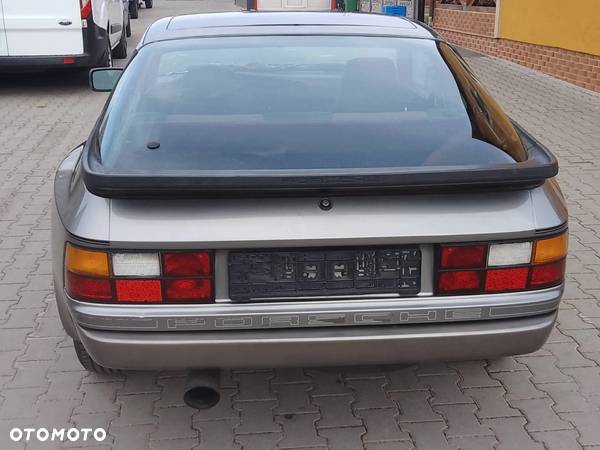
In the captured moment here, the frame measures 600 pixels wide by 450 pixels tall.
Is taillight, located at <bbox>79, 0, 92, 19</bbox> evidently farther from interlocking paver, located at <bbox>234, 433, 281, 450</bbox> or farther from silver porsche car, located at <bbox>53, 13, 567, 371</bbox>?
interlocking paver, located at <bbox>234, 433, 281, 450</bbox>

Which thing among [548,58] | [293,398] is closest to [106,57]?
[548,58]

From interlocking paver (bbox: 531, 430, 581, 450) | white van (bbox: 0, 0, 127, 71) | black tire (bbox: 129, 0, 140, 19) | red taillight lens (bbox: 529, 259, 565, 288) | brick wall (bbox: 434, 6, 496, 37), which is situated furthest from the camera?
black tire (bbox: 129, 0, 140, 19)

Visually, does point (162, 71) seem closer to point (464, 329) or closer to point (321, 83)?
point (321, 83)

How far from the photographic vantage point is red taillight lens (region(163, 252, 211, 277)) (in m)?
2.52

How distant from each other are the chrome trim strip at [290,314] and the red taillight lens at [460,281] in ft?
0.09

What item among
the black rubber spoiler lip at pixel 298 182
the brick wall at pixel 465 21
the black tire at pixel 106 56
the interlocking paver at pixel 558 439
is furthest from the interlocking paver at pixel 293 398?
the brick wall at pixel 465 21

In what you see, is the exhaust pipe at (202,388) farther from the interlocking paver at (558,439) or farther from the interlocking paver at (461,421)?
the interlocking paver at (558,439)

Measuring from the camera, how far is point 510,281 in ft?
8.66

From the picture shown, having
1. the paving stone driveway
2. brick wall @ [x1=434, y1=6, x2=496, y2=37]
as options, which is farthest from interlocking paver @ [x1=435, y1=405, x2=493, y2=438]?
brick wall @ [x1=434, y1=6, x2=496, y2=37]

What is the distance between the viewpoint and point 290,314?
2555mm

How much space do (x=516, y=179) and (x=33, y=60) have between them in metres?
9.03

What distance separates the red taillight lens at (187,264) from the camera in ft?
8.27

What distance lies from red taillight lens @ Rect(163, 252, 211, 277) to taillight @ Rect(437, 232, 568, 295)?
0.77 m

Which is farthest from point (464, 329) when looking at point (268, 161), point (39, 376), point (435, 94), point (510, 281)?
point (39, 376)
